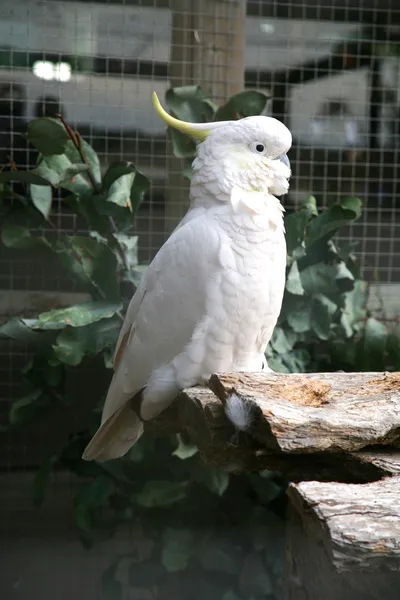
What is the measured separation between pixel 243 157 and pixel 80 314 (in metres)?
0.57

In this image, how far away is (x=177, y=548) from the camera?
1.86m

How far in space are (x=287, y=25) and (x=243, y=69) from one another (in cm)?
21

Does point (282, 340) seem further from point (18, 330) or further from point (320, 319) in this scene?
point (18, 330)

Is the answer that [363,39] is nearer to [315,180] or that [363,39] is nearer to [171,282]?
[315,180]

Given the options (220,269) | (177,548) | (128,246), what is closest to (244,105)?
(128,246)

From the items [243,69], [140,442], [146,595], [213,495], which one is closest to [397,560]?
[140,442]

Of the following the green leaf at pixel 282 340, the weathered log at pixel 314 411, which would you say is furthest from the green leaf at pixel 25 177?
the weathered log at pixel 314 411

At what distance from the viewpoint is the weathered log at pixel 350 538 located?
2.29 feet

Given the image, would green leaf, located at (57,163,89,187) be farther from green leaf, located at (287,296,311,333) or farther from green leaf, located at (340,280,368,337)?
green leaf, located at (340,280,368,337)

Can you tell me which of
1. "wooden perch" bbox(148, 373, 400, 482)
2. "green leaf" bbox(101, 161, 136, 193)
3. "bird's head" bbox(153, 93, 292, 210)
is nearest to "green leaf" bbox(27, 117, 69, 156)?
"green leaf" bbox(101, 161, 136, 193)

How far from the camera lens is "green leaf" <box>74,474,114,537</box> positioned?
5.98 ft

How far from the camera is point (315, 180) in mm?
2078

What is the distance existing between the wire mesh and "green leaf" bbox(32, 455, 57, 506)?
0.05 m

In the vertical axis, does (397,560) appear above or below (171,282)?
below
